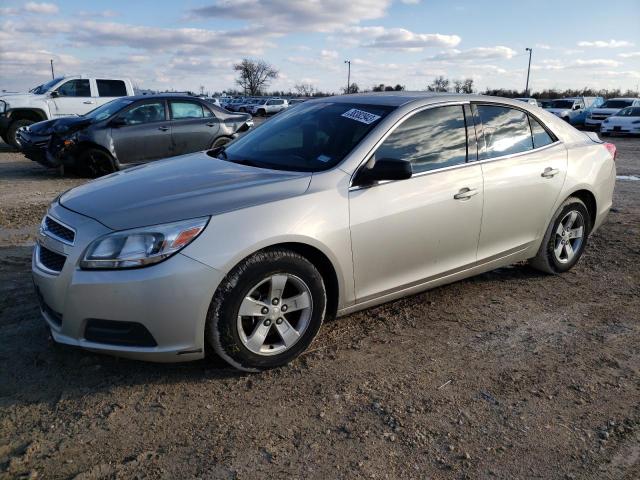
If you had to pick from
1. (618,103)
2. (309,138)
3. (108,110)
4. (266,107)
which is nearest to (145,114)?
(108,110)

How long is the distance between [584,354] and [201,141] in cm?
846

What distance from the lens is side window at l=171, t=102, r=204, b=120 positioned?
10328 millimetres

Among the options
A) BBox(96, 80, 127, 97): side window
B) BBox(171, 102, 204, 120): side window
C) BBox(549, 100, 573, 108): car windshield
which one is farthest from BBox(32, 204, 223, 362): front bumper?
BBox(549, 100, 573, 108): car windshield

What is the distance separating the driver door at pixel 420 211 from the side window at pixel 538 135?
78 centimetres

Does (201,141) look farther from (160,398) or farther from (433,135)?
(160,398)

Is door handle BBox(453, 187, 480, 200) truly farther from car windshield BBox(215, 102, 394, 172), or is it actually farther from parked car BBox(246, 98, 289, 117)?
parked car BBox(246, 98, 289, 117)

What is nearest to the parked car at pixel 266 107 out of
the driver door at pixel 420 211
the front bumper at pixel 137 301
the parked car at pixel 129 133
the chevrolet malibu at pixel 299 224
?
the parked car at pixel 129 133

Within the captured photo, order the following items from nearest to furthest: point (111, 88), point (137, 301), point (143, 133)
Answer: point (137, 301) → point (143, 133) → point (111, 88)

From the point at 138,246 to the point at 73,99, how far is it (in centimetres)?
1339

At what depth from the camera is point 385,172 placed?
3273 mm

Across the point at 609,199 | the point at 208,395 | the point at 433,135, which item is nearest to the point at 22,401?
the point at 208,395

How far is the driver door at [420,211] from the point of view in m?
3.34

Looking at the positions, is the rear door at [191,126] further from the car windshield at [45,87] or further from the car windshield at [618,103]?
the car windshield at [618,103]

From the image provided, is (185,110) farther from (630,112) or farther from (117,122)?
(630,112)
